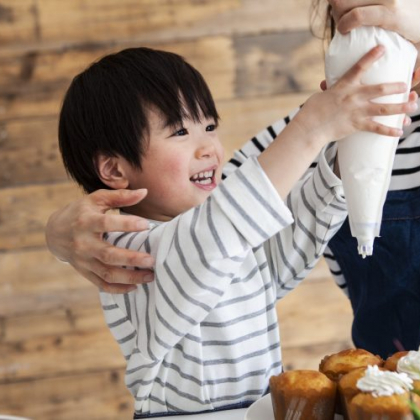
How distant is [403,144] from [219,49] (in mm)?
1225

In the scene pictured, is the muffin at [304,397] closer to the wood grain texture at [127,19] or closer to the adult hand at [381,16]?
the adult hand at [381,16]

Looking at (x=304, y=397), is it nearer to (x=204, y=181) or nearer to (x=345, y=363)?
(x=345, y=363)

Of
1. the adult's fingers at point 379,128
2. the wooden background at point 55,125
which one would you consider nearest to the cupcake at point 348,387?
the adult's fingers at point 379,128

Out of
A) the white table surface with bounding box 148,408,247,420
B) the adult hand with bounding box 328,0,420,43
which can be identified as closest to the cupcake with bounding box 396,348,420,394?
the white table surface with bounding box 148,408,247,420

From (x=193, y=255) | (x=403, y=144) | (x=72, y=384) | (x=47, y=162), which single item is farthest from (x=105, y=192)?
(x=72, y=384)

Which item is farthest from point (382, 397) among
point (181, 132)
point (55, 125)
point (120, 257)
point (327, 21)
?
point (55, 125)

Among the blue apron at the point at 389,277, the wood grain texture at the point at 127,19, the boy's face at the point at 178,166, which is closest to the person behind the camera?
the boy's face at the point at 178,166

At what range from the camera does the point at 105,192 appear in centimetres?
101

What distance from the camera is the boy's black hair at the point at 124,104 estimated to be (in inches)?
41.4

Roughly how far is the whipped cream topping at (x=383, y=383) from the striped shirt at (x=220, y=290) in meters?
0.17

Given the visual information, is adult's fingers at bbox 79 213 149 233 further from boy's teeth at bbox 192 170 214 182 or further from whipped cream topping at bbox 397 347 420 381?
whipped cream topping at bbox 397 347 420 381

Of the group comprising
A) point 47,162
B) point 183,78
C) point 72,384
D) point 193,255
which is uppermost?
point 183,78

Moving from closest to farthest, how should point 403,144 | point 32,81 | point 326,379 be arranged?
point 326,379 → point 403,144 → point 32,81

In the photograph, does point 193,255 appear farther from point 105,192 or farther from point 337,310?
point 337,310
